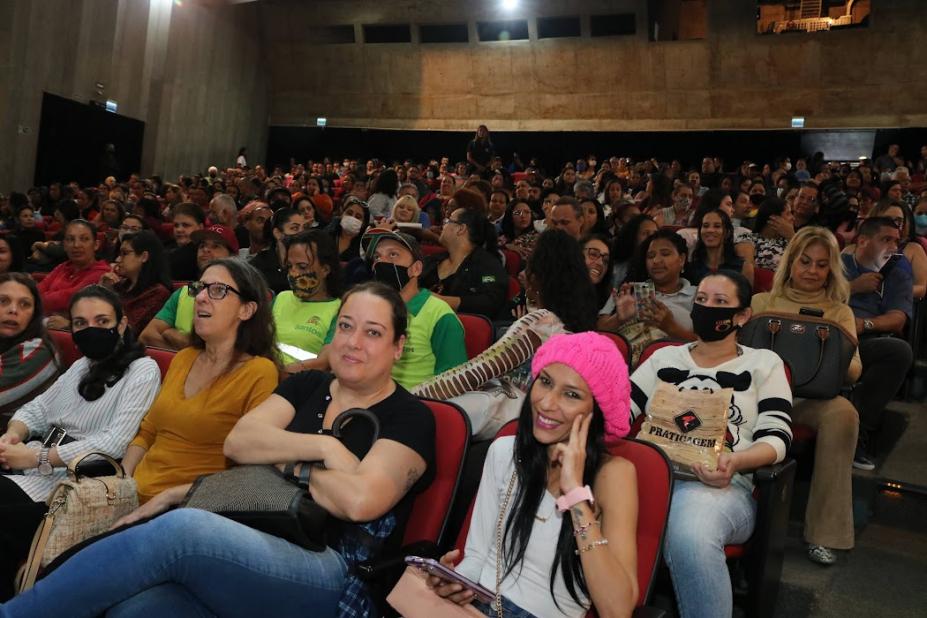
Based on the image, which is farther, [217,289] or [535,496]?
[217,289]

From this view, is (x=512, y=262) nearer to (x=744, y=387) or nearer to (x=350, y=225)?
(x=350, y=225)

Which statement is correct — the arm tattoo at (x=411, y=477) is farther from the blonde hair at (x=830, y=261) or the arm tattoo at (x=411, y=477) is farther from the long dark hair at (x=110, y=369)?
the blonde hair at (x=830, y=261)

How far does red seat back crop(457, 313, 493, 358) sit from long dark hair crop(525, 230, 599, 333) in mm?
356

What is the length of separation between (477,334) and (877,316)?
198cm

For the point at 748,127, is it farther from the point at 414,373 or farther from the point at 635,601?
the point at 635,601

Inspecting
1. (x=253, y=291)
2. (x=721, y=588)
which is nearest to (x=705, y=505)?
(x=721, y=588)

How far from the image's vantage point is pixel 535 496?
211 cm

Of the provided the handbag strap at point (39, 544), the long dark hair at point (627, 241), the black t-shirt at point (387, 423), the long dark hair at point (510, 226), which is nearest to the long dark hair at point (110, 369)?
the handbag strap at point (39, 544)

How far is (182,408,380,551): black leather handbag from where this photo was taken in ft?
6.77

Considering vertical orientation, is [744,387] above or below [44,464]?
above

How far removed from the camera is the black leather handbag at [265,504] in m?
2.06

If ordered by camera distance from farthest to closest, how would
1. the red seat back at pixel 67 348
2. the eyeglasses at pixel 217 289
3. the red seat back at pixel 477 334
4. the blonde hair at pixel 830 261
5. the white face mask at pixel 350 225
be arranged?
1. the white face mask at pixel 350 225
2. the red seat back at pixel 477 334
3. the blonde hair at pixel 830 261
4. the red seat back at pixel 67 348
5. the eyeglasses at pixel 217 289

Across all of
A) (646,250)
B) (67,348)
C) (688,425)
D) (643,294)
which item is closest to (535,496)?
(688,425)

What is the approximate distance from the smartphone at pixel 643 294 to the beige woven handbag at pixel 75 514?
2264 millimetres
